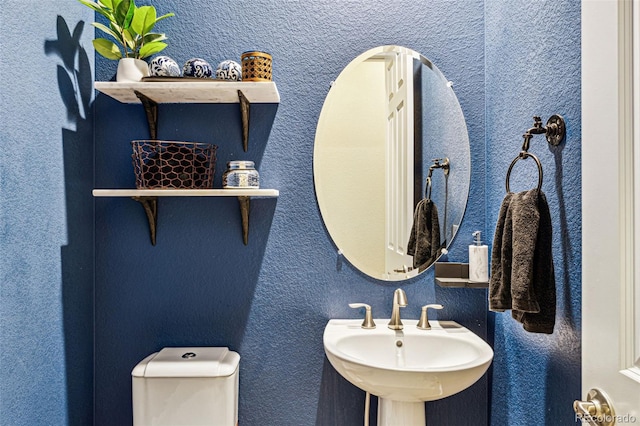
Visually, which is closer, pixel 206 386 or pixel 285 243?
pixel 206 386

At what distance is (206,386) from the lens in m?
1.50

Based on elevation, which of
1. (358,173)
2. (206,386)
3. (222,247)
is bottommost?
(206,386)

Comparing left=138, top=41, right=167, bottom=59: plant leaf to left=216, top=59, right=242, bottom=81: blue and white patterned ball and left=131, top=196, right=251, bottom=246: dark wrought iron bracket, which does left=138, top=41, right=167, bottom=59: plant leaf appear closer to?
left=216, top=59, right=242, bottom=81: blue and white patterned ball

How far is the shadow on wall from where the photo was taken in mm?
1521

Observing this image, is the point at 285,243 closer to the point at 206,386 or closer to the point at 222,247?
the point at 222,247

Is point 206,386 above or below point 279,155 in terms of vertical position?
below

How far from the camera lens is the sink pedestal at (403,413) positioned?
143 centimetres

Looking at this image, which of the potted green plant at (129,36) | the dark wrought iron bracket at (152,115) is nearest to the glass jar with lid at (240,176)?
the dark wrought iron bracket at (152,115)

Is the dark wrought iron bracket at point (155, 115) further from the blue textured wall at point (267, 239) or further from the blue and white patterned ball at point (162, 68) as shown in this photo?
the blue and white patterned ball at point (162, 68)

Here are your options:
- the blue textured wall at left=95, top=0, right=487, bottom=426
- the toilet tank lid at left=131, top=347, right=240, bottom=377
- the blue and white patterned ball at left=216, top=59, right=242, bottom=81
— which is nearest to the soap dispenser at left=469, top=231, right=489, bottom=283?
the blue textured wall at left=95, top=0, right=487, bottom=426

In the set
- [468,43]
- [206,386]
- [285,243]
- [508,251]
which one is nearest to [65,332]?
[206,386]

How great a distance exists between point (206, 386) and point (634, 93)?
1.41 meters

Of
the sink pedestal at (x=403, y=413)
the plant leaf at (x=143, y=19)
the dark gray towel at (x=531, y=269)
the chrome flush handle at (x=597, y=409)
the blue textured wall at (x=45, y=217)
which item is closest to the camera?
the chrome flush handle at (x=597, y=409)

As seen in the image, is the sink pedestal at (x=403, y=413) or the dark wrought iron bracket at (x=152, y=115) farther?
the dark wrought iron bracket at (x=152, y=115)
